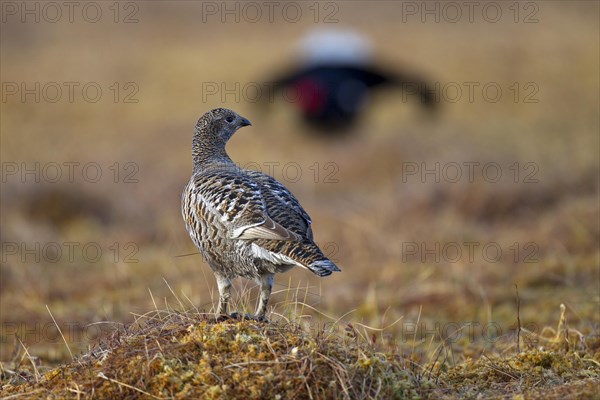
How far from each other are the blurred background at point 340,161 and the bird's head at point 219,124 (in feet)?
3.72

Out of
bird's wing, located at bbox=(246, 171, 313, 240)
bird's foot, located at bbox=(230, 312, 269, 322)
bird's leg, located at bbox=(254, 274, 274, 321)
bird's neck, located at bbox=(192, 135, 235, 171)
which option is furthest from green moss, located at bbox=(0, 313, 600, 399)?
bird's neck, located at bbox=(192, 135, 235, 171)

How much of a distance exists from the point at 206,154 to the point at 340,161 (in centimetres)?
1094

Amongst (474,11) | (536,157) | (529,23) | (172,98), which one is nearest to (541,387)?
(536,157)

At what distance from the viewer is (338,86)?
70.4 feet

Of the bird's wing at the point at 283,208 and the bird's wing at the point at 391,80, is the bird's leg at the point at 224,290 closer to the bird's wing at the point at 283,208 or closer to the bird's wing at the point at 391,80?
the bird's wing at the point at 283,208

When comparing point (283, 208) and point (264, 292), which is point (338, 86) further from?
point (264, 292)

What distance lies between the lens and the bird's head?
685cm

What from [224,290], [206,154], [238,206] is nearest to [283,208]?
[238,206]

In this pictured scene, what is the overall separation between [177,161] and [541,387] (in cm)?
1390

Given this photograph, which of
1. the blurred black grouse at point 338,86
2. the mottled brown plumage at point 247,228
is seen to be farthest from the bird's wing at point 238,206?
the blurred black grouse at point 338,86

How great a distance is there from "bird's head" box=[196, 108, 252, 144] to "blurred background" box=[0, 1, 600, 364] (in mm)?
1133

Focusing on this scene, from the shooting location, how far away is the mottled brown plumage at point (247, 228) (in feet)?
18.1

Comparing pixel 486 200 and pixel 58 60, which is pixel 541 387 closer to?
pixel 486 200

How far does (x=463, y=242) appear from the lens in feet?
38.1
